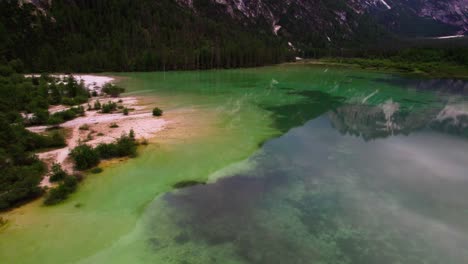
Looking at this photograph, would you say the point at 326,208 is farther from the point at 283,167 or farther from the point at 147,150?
the point at 147,150

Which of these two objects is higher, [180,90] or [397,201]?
[180,90]

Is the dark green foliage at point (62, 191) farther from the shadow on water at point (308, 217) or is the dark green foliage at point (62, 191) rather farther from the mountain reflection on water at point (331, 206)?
the shadow on water at point (308, 217)

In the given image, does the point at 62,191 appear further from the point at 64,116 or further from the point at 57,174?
the point at 64,116

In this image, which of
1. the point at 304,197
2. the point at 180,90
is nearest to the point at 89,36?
the point at 180,90

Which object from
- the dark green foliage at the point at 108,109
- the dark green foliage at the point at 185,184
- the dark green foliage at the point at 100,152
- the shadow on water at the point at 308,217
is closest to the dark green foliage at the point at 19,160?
the dark green foliage at the point at 100,152

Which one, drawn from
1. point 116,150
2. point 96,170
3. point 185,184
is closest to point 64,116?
point 116,150

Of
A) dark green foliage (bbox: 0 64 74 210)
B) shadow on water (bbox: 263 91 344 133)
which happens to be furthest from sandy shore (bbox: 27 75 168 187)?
shadow on water (bbox: 263 91 344 133)

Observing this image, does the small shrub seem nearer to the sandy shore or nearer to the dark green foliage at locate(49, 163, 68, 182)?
the sandy shore
